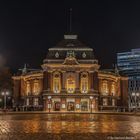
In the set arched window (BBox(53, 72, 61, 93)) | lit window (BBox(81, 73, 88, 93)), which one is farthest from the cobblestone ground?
arched window (BBox(53, 72, 61, 93))

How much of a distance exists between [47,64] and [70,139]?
9116 cm

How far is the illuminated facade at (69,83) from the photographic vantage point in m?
112

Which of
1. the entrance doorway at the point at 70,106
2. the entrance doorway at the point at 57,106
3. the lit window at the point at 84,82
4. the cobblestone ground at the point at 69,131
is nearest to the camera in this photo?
the cobblestone ground at the point at 69,131

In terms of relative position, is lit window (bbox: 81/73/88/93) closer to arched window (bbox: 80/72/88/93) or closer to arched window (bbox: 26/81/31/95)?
arched window (bbox: 80/72/88/93)

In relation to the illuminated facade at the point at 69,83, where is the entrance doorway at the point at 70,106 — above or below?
below

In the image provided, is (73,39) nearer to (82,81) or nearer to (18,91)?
(82,81)

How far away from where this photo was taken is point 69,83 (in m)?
114

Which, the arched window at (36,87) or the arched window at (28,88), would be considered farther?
the arched window at (28,88)

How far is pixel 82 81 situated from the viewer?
11444 centimetres

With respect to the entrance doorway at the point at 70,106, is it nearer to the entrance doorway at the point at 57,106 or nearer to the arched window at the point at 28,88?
the entrance doorway at the point at 57,106

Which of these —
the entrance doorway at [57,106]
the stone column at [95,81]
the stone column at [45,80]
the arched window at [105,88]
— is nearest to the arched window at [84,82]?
the stone column at [95,81]

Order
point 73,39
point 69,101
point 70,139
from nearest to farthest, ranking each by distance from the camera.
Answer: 1. point 70,139
2. point 69,101
3. point 73,39

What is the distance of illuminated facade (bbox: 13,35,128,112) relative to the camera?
368 feet

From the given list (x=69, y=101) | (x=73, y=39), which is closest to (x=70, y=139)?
(x=69, y=101)
